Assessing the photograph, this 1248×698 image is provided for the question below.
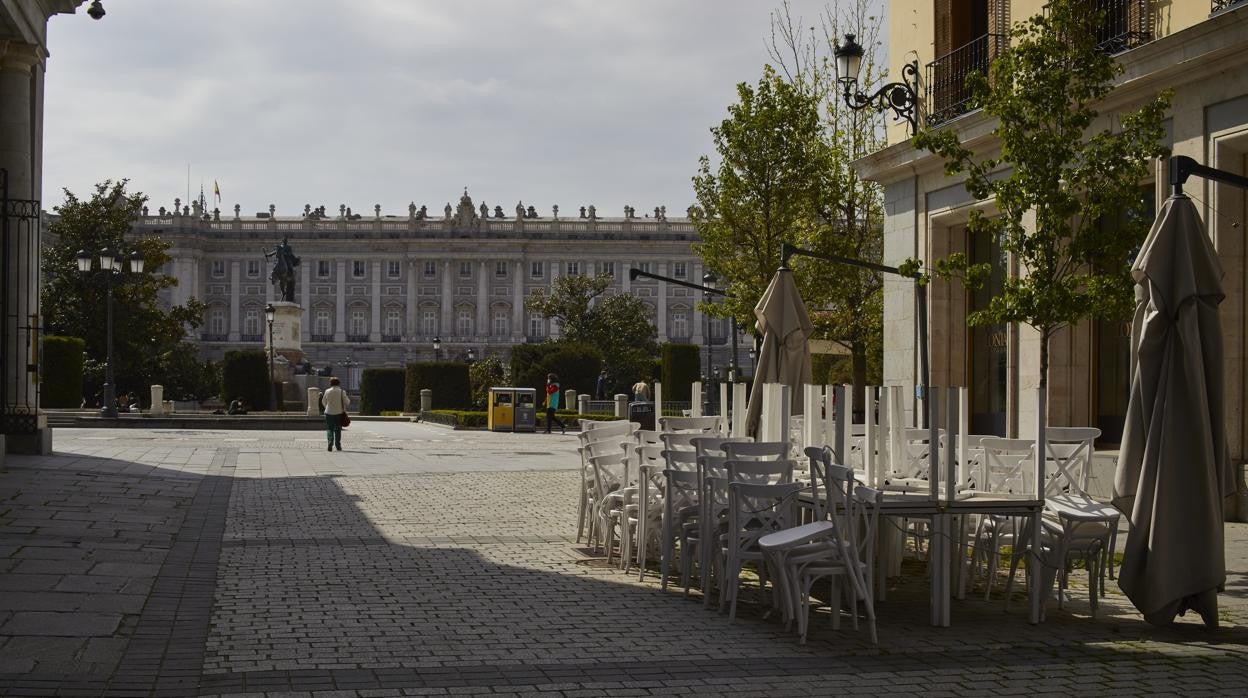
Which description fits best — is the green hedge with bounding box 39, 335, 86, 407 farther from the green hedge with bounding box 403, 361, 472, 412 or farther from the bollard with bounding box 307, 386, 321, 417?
the green hedge with bounding box 403, 361, 472, 412

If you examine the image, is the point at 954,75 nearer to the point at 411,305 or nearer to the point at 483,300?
the point at 483,300

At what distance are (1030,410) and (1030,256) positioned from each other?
504cm

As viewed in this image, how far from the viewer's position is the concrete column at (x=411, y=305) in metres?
121

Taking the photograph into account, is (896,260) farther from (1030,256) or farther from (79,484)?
(79,484)

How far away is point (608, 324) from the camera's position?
287 ft

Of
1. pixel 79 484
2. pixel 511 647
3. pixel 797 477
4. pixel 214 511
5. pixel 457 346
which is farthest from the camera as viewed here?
pixel 457 346

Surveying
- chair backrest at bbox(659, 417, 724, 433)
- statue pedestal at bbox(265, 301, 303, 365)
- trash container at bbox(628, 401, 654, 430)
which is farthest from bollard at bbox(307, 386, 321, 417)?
chair backrest at bbox(659, 417, 724, 433)

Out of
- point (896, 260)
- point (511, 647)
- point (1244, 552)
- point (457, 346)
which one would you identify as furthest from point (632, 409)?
point (457, 346)

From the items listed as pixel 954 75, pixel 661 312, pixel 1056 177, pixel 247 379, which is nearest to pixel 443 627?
pixel 1056 177

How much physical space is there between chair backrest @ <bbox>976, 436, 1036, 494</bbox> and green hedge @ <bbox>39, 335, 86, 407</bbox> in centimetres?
4077

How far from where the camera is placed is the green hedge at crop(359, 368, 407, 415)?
2436 inches

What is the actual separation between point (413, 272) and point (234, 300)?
15.8m

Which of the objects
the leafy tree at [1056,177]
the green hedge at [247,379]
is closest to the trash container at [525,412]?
the green hedge at [247,379]

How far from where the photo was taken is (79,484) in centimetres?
1577
